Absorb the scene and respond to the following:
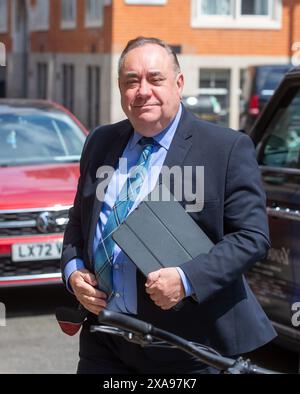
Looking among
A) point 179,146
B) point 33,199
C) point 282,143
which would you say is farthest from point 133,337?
point 33,199

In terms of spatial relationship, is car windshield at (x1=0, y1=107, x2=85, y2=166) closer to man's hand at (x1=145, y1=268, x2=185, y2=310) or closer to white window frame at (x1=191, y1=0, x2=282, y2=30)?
man's hand at (x1=145, y1=268, x2=185, y2=310)

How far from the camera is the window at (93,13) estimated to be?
26.0 metres

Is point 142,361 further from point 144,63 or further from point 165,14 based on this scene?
point 165,14

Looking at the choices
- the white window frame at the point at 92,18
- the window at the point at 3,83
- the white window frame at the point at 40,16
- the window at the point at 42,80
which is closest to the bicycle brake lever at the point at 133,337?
the white window frame at the point at 92,18

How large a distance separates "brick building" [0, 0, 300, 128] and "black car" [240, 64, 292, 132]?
16.8ft

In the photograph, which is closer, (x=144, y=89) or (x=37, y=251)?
(x=144, y=89)

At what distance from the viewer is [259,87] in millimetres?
19078

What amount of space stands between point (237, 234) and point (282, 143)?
10.3 ft

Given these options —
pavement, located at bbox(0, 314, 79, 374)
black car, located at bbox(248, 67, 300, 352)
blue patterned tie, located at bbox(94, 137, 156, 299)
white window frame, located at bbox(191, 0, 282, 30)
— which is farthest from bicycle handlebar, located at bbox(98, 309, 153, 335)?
white window frame, located at bbox(191, 0, 282, 30)

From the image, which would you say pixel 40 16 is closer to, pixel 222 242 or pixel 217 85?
pixel 217 85

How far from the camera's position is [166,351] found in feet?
10.4

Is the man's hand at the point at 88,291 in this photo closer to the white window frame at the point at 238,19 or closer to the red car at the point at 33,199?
the red car at the point at 33,199

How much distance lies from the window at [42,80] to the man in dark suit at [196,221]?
92.3ft
